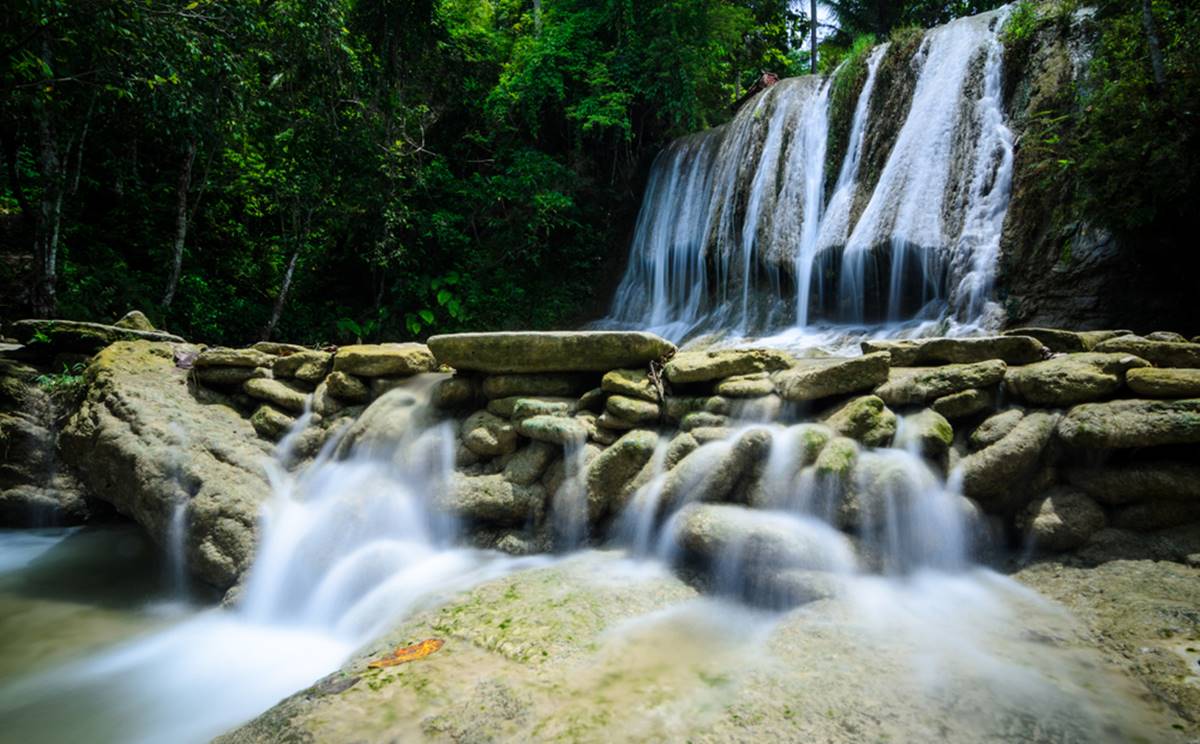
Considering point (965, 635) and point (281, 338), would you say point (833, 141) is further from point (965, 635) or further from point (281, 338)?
point (281, 338)

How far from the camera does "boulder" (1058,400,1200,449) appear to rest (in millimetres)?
2969

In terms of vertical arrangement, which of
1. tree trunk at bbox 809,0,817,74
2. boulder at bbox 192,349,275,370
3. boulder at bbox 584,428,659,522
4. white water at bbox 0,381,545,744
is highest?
tree trunk at bbox 809,0,817,74

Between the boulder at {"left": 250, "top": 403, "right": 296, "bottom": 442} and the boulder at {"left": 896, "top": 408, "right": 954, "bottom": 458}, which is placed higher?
the boulder at {"left": 896, "top": 408, "right": 954, "bottom": 458}

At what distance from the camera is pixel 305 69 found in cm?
1027

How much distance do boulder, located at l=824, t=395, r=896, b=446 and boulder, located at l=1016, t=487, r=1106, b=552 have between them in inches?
34.7

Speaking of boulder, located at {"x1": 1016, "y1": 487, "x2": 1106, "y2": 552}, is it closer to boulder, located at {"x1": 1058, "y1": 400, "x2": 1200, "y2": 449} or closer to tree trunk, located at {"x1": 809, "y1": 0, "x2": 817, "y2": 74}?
boulder, located at {"x1": 1058, "y1": 400, "x2": 1200, "y2": 449}

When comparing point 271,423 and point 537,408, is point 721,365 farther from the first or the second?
point 271,423

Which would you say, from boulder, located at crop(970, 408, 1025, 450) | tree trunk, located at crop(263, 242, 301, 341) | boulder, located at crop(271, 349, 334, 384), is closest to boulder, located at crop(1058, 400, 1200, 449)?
boulder, located at crop(970, 408, 1025, 450)

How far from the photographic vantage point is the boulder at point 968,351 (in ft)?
12.8

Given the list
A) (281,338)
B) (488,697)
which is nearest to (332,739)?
(488,697)

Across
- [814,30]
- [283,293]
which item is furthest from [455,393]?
[814,30]

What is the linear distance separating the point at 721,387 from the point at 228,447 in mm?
4277

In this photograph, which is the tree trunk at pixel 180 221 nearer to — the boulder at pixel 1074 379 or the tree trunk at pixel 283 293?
the tree trunk at pixel 283 293

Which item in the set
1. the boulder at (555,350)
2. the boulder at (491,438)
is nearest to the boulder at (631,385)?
the boulder at (555,350)
